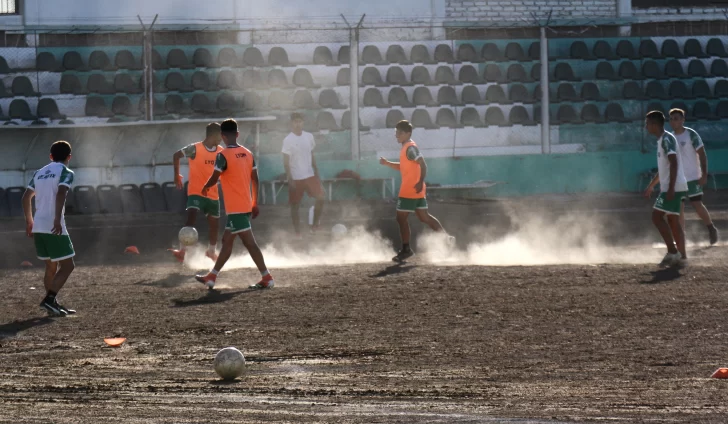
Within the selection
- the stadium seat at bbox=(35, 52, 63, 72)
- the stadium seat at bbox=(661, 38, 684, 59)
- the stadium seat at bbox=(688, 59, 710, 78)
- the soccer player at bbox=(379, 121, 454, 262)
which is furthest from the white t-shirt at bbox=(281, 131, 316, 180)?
the stadium seat at bbox=(688, 59, 710, 78)

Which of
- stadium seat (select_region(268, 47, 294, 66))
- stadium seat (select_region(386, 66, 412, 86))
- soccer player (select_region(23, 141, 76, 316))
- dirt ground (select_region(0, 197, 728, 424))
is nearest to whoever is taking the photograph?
dirt ground (select_region(0, 197, 728, 424))

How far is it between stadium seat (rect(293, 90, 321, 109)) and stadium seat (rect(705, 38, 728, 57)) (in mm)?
11928

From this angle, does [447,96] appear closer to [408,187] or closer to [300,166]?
[300,166]

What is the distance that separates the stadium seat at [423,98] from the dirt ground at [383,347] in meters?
15.6

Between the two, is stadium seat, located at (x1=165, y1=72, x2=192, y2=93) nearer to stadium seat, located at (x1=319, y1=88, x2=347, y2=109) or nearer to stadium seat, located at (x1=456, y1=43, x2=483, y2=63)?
stadium seat, located at (x1=319, y1=88, x2=347, y2=109)

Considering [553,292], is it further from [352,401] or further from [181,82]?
[181,82]

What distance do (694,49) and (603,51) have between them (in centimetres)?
294

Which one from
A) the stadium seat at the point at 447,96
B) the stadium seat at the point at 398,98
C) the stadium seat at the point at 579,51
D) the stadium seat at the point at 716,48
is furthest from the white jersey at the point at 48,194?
the stadium seat at the point at 716,48

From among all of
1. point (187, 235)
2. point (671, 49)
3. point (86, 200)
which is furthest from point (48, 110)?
point (671, 49)

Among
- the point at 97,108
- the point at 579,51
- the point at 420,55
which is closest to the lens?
the point at 97,108

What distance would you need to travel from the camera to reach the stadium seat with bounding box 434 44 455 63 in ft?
98.0

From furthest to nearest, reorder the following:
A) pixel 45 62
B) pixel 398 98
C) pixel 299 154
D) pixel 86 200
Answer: pixel 398 98 < pixel 45 62 < pixel 86 200 < pixel 299 154

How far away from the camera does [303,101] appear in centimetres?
2856

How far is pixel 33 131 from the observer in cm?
2642
